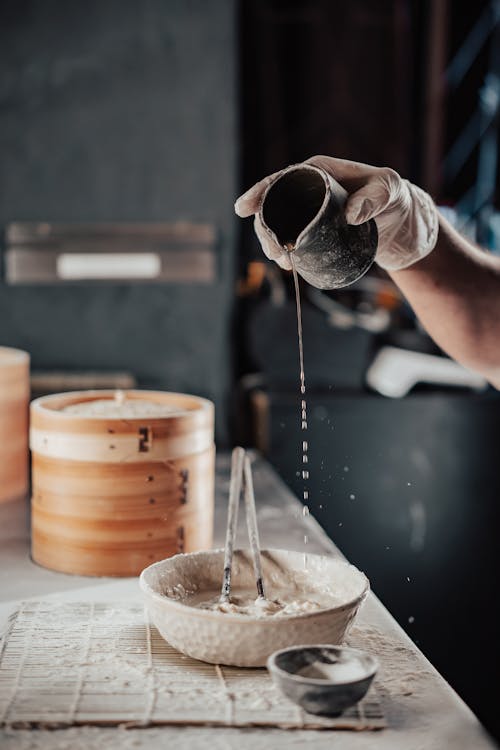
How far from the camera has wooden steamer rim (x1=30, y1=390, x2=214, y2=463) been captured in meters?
1.49

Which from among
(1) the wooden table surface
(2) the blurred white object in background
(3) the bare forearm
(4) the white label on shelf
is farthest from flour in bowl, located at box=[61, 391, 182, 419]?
(2) the blurred white object in background

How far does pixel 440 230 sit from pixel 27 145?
2045 mm

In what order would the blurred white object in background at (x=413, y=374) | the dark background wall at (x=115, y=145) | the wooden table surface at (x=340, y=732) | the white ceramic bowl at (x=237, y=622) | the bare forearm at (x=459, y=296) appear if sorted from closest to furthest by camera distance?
1. the wooden table surface at (x=340, y=732)
2. the white ceramic bowl at (x=237, y=622)
3. the bare forearm at (x=459, y=296)
4. the dark background wall at (x=115, y=145)
5. the blurred white object in background at (x=413, y=374)

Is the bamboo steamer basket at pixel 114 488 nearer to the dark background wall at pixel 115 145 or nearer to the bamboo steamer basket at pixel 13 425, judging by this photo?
the bamboo steamer basket at pixel 13 425

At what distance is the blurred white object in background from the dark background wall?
2.50ft

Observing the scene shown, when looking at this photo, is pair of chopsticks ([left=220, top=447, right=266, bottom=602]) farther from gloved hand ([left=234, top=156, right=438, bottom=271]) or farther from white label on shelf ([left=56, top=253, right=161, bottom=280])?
white label on shelf ([left=56, top=253, right=161, bottom=280])

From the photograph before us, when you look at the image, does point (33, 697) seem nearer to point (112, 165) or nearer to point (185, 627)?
point (185, 627)

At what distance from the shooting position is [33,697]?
100 centimetres

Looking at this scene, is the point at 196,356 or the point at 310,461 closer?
the point at 310,461

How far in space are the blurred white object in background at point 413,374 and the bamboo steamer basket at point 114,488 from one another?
81.0 inches

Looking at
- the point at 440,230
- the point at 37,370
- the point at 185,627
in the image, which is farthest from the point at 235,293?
the point at 185,627

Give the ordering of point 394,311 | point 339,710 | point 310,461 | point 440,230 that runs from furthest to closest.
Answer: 1. point 394,311
2. point 310,461
3. point 440,230
4. point 339,710

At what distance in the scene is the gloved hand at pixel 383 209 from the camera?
1405 mm

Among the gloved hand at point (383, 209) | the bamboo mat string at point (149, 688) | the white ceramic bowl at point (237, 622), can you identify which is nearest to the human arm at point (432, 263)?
the gloved hand at point (383, 209)
